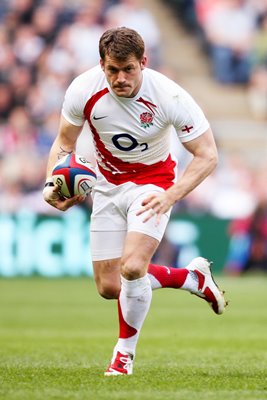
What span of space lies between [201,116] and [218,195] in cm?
1309

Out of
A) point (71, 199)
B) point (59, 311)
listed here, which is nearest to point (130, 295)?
point (71, 199)

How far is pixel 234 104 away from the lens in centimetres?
2347

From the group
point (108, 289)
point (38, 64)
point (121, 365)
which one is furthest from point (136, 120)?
point (38, 64)

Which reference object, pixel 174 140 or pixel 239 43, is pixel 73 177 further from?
pixel 239 43

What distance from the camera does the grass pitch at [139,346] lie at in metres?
6.16

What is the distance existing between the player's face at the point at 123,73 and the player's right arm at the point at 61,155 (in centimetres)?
54

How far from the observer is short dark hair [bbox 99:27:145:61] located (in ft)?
21.9

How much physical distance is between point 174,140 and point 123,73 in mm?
11615

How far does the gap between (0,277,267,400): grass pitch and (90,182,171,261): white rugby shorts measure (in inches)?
31.5

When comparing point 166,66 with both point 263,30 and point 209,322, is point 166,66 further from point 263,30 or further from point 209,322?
point 209,322

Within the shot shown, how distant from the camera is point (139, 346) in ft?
31.2

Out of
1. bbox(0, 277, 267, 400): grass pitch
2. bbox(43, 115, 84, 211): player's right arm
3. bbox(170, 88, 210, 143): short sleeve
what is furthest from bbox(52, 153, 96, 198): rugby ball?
bbox(0, 277, 267, 400): grass pitch


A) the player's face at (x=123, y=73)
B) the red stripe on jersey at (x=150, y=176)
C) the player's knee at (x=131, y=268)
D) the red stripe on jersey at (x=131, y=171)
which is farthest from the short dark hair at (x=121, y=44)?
the player's knee at (x=131, y=268)

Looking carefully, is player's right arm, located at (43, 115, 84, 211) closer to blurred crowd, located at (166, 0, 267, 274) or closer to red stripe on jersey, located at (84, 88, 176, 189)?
red stripe on jersey, located at (84, 88, 176, 189)
